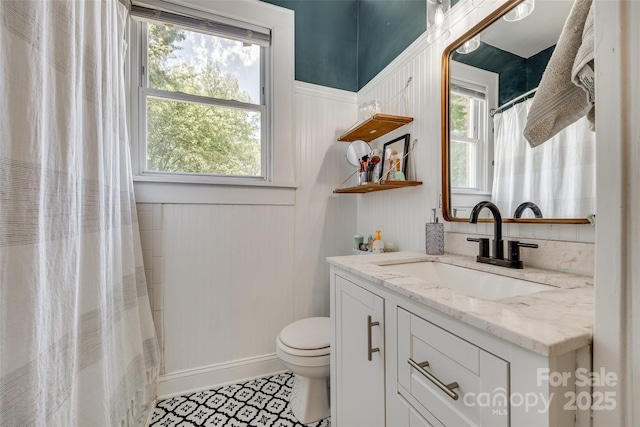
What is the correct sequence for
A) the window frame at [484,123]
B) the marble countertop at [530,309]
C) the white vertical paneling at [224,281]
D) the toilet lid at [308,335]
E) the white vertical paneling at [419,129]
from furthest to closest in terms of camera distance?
the white vertical paneling at [224,281] < the toilet lid at [308,335] < the white vertical paneling at [419,129] < the window frame at [484,123] < the marble countertop at [530,309]

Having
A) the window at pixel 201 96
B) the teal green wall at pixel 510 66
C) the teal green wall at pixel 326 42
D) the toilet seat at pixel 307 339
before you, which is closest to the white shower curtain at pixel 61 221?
the window at pixel 201 96

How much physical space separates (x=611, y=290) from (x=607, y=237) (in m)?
0.08

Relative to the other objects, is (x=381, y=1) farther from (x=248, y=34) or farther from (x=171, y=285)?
(x=171, y=285)

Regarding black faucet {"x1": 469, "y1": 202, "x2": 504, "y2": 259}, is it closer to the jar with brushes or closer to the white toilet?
the jar with brushes

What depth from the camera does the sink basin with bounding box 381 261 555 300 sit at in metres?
0.83

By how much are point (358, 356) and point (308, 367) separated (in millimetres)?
453

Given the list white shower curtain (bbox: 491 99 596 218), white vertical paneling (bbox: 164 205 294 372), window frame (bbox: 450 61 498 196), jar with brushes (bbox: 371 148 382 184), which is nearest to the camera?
white shower curtain (bbox: 491 99 596 218)

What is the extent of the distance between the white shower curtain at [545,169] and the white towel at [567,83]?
2.1 inches

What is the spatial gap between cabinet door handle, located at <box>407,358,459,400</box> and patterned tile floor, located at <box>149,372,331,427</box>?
98 cm

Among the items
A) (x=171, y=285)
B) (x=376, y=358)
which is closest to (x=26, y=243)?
(x=376, y=358)

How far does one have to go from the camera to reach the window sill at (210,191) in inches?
60.4

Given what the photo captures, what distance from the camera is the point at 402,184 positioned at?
1451 mm

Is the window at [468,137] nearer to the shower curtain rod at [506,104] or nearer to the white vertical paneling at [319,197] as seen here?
the shower curtain rod at [506,104]

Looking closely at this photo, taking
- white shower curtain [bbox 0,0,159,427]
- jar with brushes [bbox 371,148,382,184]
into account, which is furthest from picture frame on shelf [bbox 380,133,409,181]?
white shower curtain [bbox 0,0,159,427]
